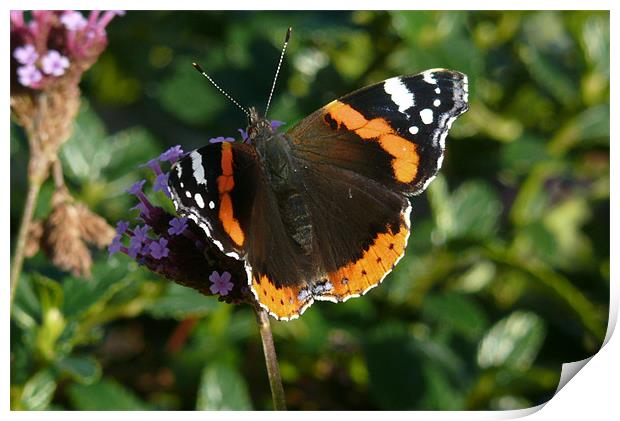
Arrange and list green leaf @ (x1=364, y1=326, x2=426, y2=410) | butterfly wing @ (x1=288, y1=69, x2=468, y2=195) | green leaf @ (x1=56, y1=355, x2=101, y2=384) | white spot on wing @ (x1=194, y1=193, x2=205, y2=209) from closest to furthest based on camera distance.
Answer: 1. white spot on wing @ (x1=194, y1=193, x2=205, y2=209)
2. butterfly wing @ (x1=288, y1=69, x2=468, y2=195)
3. green leaf @ (x1=56, y1=355, x2=101, y2=384)
4. green leaf @ (x1=364, y1=326, x2=426, y2=410)

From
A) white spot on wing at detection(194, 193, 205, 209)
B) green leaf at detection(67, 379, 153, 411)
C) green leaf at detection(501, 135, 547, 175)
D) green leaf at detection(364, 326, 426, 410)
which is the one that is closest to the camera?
white spot on wing at detection(194, 193, 205, 209)

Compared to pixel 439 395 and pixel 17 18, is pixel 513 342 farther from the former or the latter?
pixel 17 18

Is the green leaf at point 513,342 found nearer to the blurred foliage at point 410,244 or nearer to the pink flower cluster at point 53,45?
the blurred foliage at point 410,244

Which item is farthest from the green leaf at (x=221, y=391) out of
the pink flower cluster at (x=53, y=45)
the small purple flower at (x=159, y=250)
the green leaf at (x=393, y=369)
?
the pink flower cluster at (x=53, y=45)

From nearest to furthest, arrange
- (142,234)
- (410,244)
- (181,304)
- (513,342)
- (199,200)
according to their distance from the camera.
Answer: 1. (199,200)
2. (142,234)
3. (181,304)
4. (513,342)
5. (410,244)

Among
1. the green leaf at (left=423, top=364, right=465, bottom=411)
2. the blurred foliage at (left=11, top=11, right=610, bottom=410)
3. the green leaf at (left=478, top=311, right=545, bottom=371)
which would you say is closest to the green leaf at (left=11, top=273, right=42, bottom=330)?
the blurred foliage at (left=11, top=11, right=610, bottom=410)

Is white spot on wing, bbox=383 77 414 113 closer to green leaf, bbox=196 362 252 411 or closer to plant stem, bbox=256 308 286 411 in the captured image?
plant stem, bbox=256 308 286 411

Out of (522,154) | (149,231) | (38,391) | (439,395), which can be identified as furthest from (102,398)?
(522,154)
